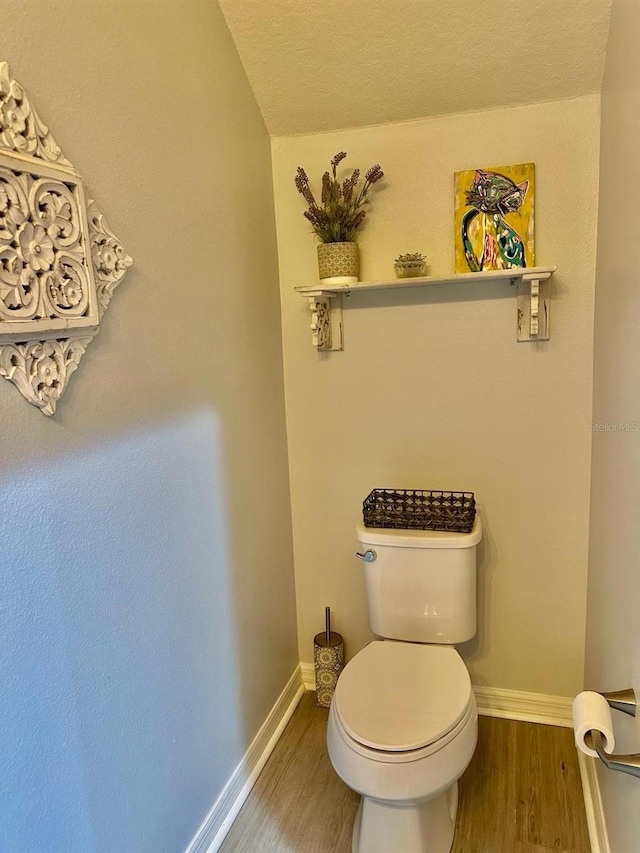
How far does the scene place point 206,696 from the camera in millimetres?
1536

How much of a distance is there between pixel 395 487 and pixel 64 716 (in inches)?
49.6

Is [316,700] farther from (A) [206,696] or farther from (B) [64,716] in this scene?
(B) [64,716]

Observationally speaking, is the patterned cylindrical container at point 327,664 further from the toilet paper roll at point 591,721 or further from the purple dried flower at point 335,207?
the purple dried flower at point 335,207

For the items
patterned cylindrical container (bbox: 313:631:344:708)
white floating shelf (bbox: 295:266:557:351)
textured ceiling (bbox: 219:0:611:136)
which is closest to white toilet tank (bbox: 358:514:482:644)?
patterned cylindrical container (bbox: 313:631:344:708)

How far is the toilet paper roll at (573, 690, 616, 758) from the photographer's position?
2.91 feet

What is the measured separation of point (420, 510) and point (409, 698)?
0.57 meters

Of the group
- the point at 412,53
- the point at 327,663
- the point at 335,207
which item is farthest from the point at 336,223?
the point at 327,663

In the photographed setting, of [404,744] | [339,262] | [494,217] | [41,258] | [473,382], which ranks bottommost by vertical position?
[404,744]

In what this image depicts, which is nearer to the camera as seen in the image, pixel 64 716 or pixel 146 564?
pixel 64 716

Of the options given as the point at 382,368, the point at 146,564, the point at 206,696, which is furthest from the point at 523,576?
the point at 146,564

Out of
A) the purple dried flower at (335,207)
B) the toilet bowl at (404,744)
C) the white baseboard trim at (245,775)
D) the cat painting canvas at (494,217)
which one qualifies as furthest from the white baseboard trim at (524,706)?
the purple dried flower at (335,207)

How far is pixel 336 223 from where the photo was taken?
1.84m

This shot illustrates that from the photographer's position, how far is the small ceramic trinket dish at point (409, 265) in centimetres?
180

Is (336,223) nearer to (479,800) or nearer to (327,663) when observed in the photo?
(327,663)
